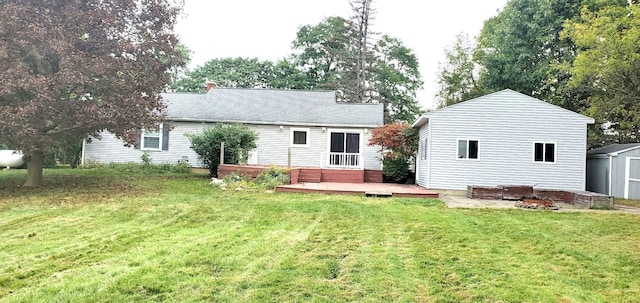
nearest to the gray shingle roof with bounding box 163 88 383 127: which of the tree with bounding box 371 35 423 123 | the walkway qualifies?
the walkway

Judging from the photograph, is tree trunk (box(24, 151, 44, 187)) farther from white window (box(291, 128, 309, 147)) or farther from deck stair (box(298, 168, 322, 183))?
white window (box(291, 128, 309, 147))

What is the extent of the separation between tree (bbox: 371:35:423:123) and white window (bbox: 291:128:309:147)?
43.2 feet

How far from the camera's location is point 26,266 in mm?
3949

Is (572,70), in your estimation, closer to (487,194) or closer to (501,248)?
(487,194)

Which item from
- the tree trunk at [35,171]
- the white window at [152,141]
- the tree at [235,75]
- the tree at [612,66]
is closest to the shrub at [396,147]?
the tree at [612,66]

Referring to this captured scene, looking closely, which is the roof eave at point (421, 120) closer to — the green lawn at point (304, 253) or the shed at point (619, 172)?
the green lawn at point (304, 253)

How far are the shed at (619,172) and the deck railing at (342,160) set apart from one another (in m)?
8.72

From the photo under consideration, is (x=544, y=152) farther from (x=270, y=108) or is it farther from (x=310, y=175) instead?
(x=270, y=108)

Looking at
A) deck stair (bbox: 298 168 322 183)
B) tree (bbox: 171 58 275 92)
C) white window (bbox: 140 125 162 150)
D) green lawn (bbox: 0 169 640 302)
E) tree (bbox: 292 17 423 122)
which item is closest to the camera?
green lawn (bbox: 0 169 640 302)

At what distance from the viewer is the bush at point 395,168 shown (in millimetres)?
16016

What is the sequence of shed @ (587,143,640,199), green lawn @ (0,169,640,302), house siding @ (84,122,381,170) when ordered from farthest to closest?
house siding @ (84,122,381,170) → shed @ (587,143,640,199) → green lawn @ (0,169,640,302)

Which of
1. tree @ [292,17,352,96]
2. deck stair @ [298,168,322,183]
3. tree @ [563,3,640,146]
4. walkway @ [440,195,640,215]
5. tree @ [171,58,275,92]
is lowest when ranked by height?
walkway @ [440,195,640,215]

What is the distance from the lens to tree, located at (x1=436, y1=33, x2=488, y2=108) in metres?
29.4

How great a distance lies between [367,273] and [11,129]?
952 centimetres
